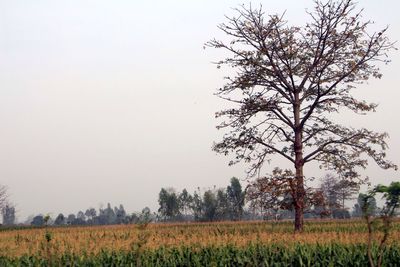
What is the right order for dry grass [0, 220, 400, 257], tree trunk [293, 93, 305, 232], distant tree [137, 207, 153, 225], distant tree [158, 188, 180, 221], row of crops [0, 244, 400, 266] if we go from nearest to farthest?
distant tree [137, 207, 153, 225] → row of crops [0, 244, 400, 266] → dry grass [0, 220, 400, 257] → tree trunk [293, 93, 305, 232] → distant tree [158, 188, 180, 221]

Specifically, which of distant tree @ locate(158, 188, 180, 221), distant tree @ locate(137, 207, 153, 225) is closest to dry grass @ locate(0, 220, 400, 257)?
distant tree @ locate(137, 207, 153, 225)

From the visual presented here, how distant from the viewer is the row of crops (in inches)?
402

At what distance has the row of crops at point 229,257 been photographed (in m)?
10.2

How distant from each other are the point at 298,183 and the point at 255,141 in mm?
2782

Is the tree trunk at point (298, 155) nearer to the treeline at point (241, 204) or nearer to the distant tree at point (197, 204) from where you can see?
the treeline at point (241, 204)

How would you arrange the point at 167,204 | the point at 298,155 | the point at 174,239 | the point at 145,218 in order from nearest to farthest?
1. the point at 145,218
2. the point at 174,239
3. the point at 298,155
4. the point at 167,204

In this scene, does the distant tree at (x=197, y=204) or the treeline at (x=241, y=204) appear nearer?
the treeline at (x=241, y=204)

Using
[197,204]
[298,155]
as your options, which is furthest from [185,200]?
[298,155]

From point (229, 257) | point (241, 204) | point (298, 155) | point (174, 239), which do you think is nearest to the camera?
point (229, 257)

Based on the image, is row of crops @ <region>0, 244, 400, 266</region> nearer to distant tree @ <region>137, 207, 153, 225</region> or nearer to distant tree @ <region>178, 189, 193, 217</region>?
distant tree @ <region>137, 207, 153, 225</region>

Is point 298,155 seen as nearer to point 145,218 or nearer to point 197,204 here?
point 145,218

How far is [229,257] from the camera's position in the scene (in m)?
10.9

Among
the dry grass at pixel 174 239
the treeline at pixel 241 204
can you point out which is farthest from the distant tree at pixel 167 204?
A: the dry grass at pixel 174 239

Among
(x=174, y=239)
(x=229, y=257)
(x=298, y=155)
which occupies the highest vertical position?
(x=298, y=155)
